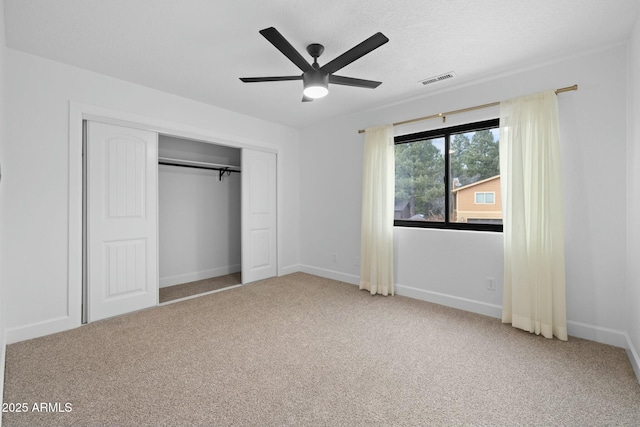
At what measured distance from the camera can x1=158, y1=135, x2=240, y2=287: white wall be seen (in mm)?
4262

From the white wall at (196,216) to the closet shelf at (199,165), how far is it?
0.39 feet

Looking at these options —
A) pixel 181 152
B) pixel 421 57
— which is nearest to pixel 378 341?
pixel 421 57

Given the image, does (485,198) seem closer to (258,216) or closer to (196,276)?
(258,216)

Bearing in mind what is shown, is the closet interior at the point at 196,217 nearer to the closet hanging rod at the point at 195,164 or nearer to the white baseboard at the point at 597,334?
the closet hanging rod at the point at 195,164

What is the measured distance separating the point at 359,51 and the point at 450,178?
2.06 meters

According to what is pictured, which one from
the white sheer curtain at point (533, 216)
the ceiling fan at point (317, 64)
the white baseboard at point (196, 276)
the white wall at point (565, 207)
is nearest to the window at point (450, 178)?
the white wall at point (565, 207)

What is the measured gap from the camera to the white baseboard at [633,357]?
199 centimetres

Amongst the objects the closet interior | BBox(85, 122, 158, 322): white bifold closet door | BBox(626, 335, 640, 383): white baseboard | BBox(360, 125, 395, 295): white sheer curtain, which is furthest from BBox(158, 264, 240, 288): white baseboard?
BBox(626, 335, 640, 383): white baseboard

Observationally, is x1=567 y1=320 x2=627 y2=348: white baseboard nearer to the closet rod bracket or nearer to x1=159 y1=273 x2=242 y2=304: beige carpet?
x1=159 y1=273 x2=242 y2=304: beige carpet

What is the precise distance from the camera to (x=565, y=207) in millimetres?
2646

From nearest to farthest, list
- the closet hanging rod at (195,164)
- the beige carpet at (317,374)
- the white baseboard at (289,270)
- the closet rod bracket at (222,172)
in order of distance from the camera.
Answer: the beige carpet at (317,374)
the closet hanging rod at (195,164)
the closet rod bracket at (222,172)
the white baseboard at (289,270)

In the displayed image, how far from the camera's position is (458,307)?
Result: 332 centimetres

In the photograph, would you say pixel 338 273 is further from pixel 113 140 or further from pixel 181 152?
pixel 113 140

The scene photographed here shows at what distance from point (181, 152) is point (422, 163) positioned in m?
3.48
